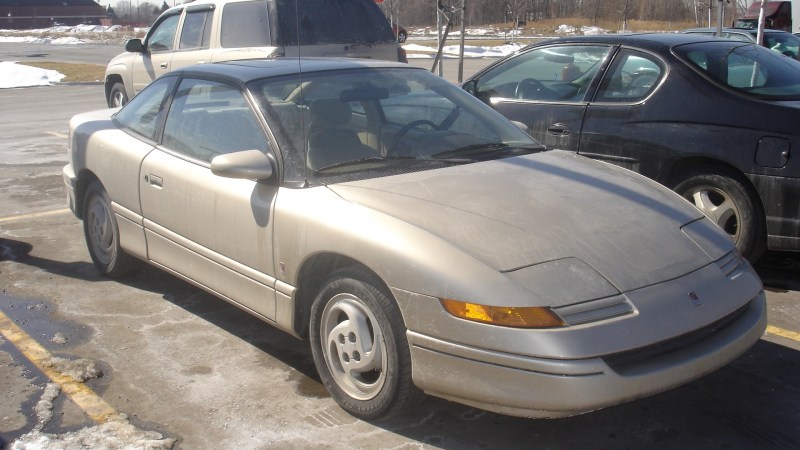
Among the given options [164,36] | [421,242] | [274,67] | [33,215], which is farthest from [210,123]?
[164,36]

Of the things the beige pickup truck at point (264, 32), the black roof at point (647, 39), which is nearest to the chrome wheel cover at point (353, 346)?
the black roof at point (647, 39)

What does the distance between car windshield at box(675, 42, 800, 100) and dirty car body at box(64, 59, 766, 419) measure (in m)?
1.85

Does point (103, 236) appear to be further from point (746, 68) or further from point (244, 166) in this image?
point (746, 68)

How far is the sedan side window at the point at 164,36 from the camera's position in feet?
37.2

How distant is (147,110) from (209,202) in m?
1.26

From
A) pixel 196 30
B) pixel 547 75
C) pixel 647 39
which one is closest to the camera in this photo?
pixel 647 39

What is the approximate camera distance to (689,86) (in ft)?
19.0

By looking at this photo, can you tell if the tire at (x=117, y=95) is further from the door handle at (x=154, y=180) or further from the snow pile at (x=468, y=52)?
the snow pile at (x=468, y=52)

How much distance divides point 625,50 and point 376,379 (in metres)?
3.58

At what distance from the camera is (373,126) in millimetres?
4410

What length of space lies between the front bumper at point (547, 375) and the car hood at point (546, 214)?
0.32m

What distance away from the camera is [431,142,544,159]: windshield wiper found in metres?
4.39

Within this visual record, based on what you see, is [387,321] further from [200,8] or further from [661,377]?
[200,8]

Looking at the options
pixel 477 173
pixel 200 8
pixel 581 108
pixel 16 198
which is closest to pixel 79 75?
pixel 200 8
